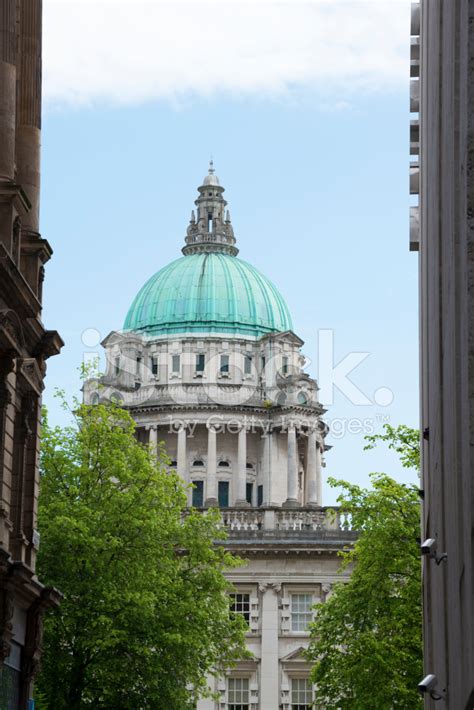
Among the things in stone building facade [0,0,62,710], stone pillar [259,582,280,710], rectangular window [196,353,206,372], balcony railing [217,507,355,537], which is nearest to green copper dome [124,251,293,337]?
rectangular window [196,353,206,372]

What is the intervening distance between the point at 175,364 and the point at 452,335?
96.2 metres

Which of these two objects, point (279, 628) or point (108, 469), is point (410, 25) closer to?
point (108, 469)

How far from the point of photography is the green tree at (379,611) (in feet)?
168

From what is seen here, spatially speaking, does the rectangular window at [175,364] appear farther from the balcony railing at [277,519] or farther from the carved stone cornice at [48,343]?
the carved stone cornice at [48,343]

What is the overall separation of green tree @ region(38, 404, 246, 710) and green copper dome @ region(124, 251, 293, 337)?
6197cm

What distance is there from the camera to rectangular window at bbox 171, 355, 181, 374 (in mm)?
115438

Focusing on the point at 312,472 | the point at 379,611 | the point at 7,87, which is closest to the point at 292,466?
the point at 312,472

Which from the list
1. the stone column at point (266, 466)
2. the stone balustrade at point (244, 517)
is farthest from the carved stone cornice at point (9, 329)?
the stone column at point (266, 466)

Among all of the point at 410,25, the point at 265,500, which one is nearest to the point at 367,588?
the point at 410,25

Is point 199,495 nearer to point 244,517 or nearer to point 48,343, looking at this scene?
point 244,517

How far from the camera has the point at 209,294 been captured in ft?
394

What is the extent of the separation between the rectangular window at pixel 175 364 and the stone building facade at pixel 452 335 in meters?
84.1

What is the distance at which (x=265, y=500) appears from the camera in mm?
109875

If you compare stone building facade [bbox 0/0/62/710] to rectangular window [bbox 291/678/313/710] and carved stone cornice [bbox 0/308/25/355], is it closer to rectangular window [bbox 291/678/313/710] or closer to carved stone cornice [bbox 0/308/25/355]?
carved stone cornice [bbox 0/308/25/355]
